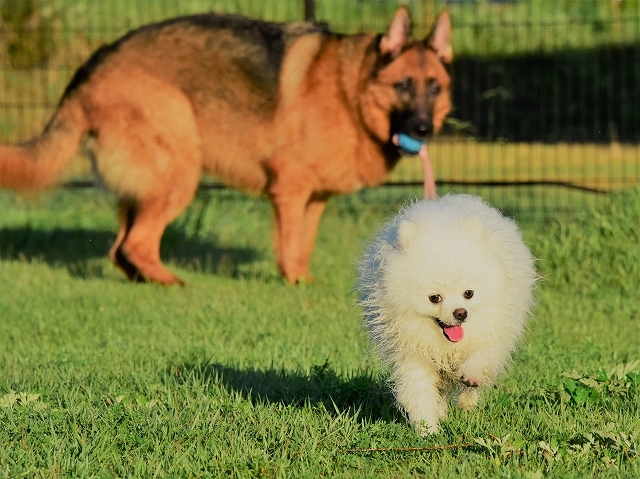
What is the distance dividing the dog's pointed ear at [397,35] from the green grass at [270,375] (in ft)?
5.65

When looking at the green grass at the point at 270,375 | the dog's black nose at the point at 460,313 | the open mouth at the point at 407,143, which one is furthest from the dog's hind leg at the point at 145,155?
the dog's black nose at the point at 460,313

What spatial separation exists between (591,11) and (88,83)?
12.4 metres

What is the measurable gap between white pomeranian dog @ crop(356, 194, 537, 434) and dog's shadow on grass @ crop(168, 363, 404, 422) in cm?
26

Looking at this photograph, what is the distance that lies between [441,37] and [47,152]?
3.00 meters

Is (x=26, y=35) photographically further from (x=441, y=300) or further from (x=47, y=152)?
(x=441, y=300)

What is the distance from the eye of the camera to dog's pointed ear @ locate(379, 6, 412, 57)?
24.4ft

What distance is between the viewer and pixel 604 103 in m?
16.5

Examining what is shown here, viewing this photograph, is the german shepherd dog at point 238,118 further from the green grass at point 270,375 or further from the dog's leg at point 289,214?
the green grass at point 270,375

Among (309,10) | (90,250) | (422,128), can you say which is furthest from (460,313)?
(309,10)

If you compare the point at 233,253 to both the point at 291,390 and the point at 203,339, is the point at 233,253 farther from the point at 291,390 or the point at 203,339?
the point at 291,390

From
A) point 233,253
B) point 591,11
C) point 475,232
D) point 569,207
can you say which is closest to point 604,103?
point 591,11

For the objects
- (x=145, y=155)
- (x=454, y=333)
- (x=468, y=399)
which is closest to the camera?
(x=454, y=333)

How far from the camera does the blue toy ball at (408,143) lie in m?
7.50

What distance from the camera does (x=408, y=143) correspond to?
7.51 meters
